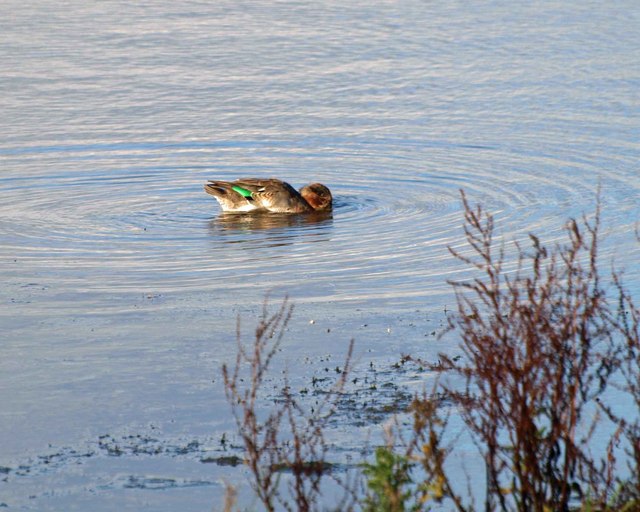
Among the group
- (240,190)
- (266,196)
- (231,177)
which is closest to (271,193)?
(266,196)

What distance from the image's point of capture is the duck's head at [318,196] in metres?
14.1

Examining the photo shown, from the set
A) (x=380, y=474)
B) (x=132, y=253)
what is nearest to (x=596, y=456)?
(x=380, y=474)

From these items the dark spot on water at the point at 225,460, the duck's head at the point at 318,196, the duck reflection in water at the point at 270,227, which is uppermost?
the duck's head at the point at 318,196

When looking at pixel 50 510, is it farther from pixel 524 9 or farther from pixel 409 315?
pixel 524 9

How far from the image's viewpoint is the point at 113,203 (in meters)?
14.4

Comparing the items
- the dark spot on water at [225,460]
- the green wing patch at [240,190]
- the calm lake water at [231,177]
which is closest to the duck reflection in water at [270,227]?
the calm lake water at [231,177]

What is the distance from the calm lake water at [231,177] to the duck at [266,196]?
228 mm

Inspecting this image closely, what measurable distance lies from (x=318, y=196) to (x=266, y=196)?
0.60 meters

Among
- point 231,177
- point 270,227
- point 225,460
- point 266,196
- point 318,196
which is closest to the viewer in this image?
point 225,460

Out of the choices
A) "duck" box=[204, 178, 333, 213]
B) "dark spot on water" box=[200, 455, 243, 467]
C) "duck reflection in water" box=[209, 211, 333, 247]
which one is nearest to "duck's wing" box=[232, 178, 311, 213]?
"duck" box=[204, 178, 333, 213]

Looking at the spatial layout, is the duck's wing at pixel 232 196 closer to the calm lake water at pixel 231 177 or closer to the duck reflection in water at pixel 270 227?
the duck reflection in water at pixel 270 227

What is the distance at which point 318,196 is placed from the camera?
14211 mm

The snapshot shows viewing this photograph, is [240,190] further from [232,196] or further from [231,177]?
[231,177]

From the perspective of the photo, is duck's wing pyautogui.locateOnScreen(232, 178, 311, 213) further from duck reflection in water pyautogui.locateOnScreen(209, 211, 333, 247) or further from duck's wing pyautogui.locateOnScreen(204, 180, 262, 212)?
duck reflection in water pyautogui.locateOnScreen(209, 211, 333, 247)
